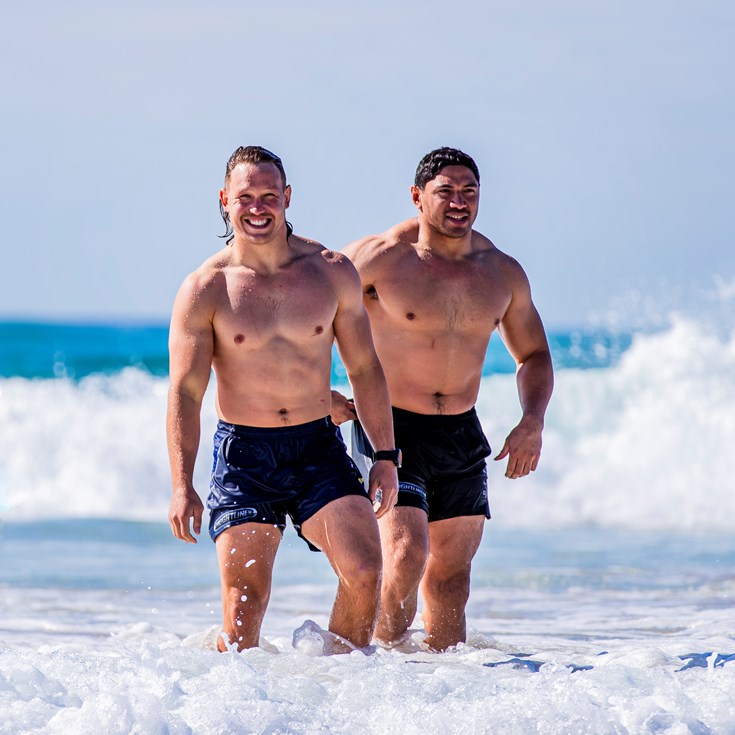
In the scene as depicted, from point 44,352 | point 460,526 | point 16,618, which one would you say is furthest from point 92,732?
point 44,352

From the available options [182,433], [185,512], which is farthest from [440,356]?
[185,512]

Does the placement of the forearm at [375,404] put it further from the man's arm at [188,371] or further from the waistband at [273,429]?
the man's arm at [188,371]

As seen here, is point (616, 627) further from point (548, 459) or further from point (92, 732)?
point (548, 459)

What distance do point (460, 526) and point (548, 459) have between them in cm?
1014

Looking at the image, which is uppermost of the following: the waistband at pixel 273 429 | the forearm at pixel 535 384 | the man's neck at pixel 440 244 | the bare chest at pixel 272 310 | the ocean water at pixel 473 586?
the man's neck at pixel 440 244

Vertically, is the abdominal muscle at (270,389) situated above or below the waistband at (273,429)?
above

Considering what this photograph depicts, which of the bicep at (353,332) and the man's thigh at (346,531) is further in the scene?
the bicep at (353,332)

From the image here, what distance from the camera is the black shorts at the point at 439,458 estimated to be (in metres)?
5.94

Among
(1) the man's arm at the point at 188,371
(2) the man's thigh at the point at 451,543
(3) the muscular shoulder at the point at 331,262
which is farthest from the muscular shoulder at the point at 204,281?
(2) the man's thigh at the point at 451,543

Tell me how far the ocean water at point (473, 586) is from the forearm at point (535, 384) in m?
1.06

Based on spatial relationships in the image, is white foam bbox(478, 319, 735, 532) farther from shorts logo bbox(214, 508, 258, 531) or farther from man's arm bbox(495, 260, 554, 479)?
shorts logo bbox(214, 508, 258, 531)

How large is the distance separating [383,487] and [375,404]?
331 millimetres

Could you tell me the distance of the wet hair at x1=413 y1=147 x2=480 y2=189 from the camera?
591cm

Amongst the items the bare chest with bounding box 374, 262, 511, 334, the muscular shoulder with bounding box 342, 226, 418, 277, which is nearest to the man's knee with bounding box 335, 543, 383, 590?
the bare chest with bounding box 374, 262, 511, 334
